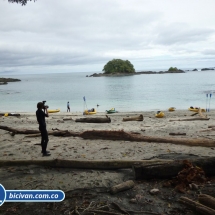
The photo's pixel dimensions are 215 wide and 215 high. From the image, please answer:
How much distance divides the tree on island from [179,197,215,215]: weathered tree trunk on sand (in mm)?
141584

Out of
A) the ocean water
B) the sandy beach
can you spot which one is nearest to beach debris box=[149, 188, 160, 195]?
the sandy beach

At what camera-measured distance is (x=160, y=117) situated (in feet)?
68.8

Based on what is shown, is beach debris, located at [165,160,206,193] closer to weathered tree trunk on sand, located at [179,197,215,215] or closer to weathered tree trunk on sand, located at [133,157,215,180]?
weathered tree trunk on sand, located at [133,157,215,180]

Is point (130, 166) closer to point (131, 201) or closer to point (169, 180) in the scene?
point (169, 180)

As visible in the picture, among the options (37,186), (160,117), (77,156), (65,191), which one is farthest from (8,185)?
(160,117)

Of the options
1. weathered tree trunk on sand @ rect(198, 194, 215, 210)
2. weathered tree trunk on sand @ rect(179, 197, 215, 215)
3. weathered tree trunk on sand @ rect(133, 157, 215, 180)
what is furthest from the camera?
weathered tree trunk on sand @ rect(133, 157, 215, 180)

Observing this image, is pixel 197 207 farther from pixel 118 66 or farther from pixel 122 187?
pixel 118 66

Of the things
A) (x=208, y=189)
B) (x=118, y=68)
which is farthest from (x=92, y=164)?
(x=118, y=68)

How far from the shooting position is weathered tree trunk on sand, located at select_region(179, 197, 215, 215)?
12.1 ft

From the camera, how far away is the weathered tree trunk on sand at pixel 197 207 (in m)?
3.68

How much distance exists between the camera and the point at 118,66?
475ft

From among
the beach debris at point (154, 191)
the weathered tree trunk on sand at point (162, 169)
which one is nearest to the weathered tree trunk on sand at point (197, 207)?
the beach debris at point (154, 191)

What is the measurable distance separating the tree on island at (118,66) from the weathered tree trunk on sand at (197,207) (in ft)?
465

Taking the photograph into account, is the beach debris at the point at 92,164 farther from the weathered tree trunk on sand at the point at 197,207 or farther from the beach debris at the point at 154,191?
the weathered tree trunk on sand at the point at 197,207
